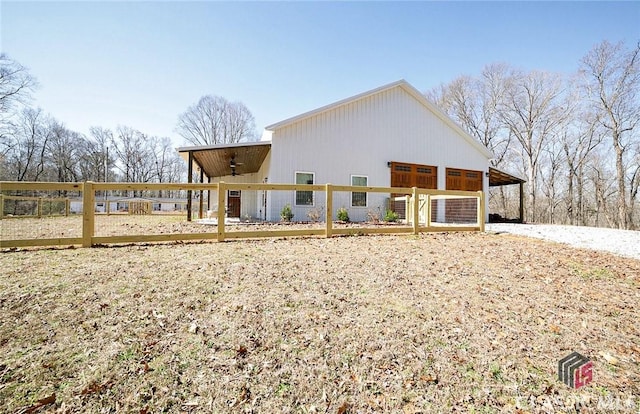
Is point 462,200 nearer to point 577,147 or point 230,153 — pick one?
point 230,153

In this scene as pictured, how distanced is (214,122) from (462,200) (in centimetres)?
3202

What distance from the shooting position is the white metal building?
10.6 metres

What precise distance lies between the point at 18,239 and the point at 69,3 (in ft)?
18.2

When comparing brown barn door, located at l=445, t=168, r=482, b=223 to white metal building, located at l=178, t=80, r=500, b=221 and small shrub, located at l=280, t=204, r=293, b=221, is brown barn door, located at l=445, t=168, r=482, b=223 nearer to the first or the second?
white metal building, located at l=178, t=80, r=500, b=221

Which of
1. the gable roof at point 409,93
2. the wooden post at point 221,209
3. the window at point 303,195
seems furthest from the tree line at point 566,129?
the wooden post at point 221,209

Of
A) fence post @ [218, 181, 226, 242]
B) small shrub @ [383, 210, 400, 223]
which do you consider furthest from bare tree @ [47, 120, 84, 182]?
small shrub @ [383, 210, 400, 223]

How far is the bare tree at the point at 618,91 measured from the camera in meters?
17.4

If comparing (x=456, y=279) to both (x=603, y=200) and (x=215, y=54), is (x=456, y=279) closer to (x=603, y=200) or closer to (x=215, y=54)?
(x=215, y=54)

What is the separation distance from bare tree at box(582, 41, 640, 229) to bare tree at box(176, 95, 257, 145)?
31.8m

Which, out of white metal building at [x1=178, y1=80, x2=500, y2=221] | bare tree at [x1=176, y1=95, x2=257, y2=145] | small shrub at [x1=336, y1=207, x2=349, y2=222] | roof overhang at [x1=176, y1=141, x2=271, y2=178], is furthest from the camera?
bare tree at [x1=176, y1=95, x2=257, y2=145]

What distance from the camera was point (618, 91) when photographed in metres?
17.9

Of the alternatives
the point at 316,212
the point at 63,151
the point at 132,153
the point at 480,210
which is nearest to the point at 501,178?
the point at 480,210

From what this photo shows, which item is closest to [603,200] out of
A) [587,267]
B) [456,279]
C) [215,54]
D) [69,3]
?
[587,267]

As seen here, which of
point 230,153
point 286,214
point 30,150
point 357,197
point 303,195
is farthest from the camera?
point 30,150
